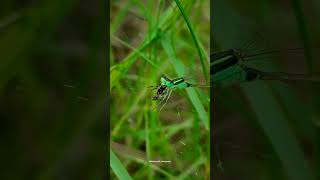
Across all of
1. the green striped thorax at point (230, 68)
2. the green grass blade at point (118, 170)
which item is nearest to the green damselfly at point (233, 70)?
the green striped thorax at point (230, 68)

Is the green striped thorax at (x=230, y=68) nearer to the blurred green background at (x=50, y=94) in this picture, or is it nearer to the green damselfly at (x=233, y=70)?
the green damselfly at (x=233, y=70)

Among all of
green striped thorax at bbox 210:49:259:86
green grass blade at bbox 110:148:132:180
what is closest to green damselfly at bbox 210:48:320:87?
green striped thorax at bbox 210:49:259:86

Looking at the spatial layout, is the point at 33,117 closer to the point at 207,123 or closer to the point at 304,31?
the point at 207,123

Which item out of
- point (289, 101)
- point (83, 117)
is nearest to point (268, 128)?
point (289, 101)

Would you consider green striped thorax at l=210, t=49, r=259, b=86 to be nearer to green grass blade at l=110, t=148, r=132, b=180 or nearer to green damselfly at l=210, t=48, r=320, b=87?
green damselfly at l=210, t=48, r=320, b=87

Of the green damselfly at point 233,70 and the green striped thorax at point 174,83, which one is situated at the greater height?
the green damselfly at point 233,70

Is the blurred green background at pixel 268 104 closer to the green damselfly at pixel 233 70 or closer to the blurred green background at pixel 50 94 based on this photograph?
the green damselfly at pixel 233 70

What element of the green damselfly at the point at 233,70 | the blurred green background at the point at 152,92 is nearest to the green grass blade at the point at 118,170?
the blurred green background at the point at 152,92

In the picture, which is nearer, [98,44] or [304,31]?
[304,31]
